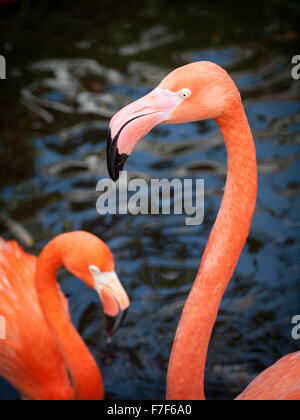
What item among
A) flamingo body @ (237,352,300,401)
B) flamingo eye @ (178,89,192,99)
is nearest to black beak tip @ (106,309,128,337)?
flamingo body @ (237,352,300,401)

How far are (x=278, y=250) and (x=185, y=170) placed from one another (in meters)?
1.03

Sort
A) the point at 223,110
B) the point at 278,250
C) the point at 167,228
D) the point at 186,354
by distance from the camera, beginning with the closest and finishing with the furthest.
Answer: the point at 223,110, the point at 186,354, the point at 278,250, the point at 167,228

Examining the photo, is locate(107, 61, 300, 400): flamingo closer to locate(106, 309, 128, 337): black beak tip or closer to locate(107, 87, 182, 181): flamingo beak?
locate(107, 87, 182, 181): flamingo beak

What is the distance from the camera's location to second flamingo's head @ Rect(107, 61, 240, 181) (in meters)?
1.84

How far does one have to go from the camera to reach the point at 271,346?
307cm

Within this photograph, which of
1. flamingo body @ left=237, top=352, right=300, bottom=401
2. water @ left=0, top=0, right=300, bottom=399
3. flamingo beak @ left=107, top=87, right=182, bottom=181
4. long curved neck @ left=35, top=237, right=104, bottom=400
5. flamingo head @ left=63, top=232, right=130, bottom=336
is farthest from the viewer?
water @ left=0, top=0, right=300, bottom=399

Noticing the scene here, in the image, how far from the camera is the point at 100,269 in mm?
2461

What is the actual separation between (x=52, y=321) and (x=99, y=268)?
1.48ft

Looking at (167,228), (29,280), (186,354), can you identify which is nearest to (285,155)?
(167,228)

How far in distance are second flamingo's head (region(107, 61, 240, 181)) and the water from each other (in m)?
1.54

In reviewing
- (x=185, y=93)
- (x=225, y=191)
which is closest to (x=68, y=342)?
(x=225, y=191)

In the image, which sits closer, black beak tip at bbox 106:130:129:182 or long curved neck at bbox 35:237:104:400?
black beak tip at bbox 106:130:129:182

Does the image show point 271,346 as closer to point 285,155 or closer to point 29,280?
point 29,280

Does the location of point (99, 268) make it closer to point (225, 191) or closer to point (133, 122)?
point (225, 191)
